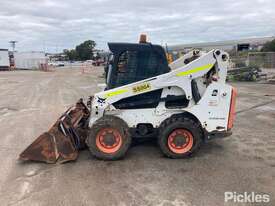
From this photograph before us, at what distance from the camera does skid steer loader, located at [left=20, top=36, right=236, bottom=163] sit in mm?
5590

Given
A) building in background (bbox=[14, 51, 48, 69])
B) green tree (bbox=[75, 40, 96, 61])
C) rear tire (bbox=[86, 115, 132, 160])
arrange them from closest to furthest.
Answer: rear tire (bbox=[86, 115, 132, 160]), building in background (bbox=[14, 51, 48, 69]), green tree (bbox=[75, 40, 96, 61])

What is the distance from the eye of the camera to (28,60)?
61.3 m

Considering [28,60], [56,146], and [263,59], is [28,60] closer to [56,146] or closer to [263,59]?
[263,59]

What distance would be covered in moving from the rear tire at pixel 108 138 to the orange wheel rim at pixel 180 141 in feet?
2.61

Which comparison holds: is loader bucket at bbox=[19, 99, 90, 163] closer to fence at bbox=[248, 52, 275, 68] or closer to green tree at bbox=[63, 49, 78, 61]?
fence at bbox=[248, 52, 275, 68]

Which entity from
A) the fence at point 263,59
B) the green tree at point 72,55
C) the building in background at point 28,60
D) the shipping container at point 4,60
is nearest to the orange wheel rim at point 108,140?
the fence at point 263,59

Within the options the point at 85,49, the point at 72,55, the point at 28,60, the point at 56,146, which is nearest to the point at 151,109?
the point at 56,146

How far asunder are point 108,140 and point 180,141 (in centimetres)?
133

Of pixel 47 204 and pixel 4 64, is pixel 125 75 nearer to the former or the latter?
pixel 47 204

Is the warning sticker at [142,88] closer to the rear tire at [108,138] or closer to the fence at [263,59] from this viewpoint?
the rear tire at [108,138]

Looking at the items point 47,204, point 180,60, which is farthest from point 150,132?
point 47,204

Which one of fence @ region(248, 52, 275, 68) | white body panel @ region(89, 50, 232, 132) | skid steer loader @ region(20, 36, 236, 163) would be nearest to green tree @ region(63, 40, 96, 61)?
fence @ region(248, 52, 275, 68)

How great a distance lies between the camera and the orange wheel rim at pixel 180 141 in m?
5.65

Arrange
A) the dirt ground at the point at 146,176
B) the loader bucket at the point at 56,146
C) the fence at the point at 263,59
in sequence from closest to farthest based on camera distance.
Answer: the dirt ground at the point at 146,176 < the loader bucket at the point at 56,146 < the fence at the point at 263,59
